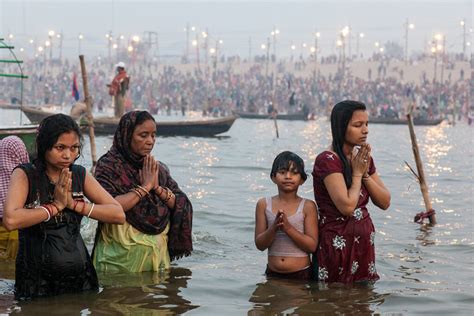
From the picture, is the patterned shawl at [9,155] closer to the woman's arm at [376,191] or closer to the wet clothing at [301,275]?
the wet clothing at [301,275]

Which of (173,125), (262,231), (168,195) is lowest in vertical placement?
(173,125)

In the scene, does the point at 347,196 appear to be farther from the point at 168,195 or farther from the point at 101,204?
the point at 101,204

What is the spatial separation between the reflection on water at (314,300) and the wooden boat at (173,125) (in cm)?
2211

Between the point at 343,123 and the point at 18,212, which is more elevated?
the point at 343,123

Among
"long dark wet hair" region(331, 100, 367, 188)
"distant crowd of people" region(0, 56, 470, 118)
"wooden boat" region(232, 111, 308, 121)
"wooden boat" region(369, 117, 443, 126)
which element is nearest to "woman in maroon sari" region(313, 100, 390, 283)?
"long dark wet hair" region(331, 100, 367, 188)

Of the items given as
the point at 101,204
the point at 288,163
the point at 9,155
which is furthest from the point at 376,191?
the point at 9,155

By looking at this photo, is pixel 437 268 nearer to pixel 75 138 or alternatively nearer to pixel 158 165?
pixel 158 165

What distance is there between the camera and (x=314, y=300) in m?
6.29

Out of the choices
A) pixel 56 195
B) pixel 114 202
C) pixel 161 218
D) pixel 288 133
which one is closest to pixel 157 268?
pixel 161 218

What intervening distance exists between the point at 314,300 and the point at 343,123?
128 centimetres

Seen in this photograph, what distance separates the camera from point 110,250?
6246 millimetres

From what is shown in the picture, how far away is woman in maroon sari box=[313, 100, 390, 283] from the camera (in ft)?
19.1

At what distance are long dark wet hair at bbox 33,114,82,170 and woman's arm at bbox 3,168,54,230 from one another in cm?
18

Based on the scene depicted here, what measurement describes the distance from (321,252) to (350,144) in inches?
29.9
